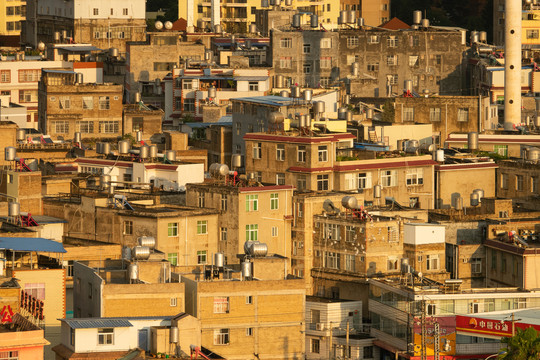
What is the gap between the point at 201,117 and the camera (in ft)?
540

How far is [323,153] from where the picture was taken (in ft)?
411

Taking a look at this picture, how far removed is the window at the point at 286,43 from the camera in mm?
188500

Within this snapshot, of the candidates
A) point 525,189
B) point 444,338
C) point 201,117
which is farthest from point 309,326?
point 201,117

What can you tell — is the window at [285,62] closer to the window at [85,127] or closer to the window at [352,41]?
the window at [352,41]

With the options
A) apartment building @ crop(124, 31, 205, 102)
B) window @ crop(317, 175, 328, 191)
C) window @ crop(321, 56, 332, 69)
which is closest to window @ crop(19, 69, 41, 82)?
apartment building @ crop(124, 31, 205, 102)

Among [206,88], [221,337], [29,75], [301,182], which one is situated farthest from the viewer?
[29,75]

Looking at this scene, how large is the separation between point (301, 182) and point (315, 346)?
18.1 meters

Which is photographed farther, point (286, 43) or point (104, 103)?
point (286, 43)

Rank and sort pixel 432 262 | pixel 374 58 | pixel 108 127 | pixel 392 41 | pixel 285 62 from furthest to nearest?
pixel 374 58, pixel 392 41, pixel 285 62, pixel 108 127, pixel 432 262

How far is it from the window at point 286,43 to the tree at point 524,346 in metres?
95.2

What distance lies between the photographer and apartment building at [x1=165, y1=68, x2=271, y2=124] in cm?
16512

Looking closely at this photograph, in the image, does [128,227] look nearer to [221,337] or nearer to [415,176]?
[221,337]

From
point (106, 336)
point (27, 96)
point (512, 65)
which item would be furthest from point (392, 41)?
point (106, 336)

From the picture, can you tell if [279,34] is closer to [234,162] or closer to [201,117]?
[201,117]
